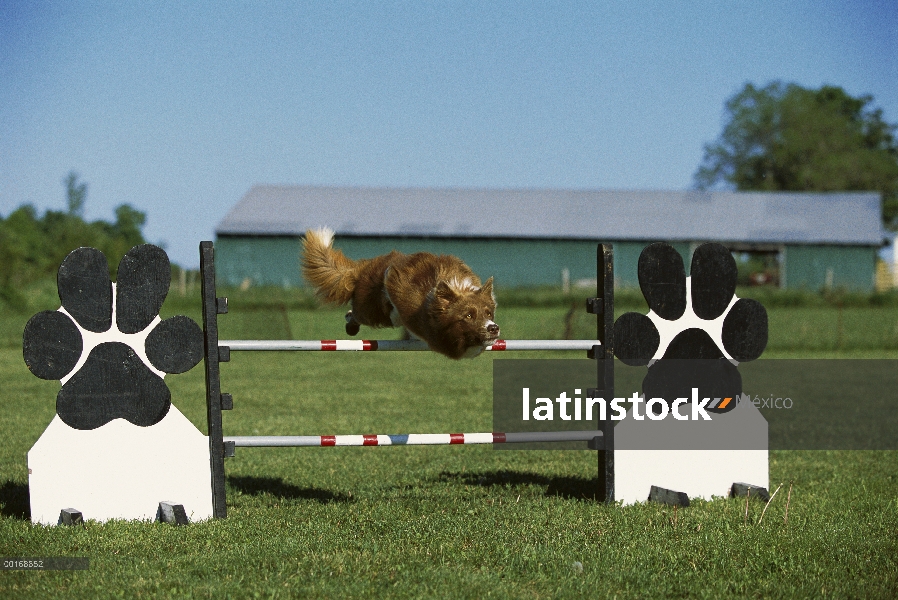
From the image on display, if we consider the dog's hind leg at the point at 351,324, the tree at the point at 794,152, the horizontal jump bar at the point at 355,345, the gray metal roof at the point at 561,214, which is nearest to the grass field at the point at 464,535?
the horizontal jump bar at the point at 355,345

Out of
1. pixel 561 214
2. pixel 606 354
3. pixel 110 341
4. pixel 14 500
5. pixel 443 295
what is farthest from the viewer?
pixel 561 214

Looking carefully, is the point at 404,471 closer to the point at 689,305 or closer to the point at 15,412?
the point at 689,305

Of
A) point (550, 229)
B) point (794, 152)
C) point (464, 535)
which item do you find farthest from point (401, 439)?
point (794, 152)

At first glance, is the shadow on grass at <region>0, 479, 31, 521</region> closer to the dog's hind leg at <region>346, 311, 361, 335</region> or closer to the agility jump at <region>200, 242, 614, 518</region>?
the agility jump at <region>200, 242, 614, 518</region>

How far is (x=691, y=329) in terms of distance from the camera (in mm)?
5996

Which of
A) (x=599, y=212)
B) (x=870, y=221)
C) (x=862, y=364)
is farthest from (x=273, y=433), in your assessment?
(x=870, y=221)

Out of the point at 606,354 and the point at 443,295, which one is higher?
the point at 443,295

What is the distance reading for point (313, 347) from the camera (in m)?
5.60

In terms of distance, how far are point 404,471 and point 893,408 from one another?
7.51 m

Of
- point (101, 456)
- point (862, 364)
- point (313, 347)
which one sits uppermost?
point (313, 347)

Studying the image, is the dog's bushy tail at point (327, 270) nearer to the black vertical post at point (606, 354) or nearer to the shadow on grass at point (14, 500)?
the black vertical post at point (606, 354)

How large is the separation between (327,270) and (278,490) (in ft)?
5.55

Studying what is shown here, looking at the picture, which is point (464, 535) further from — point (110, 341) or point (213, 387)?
point (110, 341)

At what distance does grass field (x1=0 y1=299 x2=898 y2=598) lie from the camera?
4.15m
